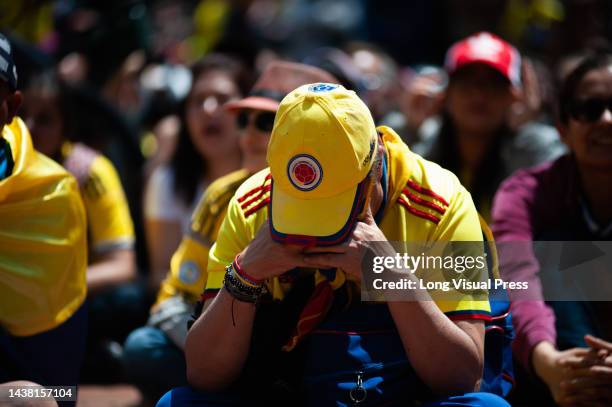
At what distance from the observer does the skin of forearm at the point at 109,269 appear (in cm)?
451

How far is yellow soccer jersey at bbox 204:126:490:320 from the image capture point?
2660mm

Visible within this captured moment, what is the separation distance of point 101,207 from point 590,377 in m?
2.33

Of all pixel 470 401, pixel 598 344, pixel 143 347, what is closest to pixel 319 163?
pixel 470 401

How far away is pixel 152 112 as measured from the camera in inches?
271

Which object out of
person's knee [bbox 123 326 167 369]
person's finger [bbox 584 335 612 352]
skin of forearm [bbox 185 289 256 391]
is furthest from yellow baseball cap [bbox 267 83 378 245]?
person's knee [bbox 123 326 167 369]

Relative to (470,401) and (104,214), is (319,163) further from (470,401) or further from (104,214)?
(104,214)

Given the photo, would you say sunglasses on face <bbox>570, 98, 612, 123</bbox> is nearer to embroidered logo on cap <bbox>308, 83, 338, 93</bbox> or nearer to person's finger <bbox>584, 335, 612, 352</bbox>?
person's finger <bbox>584, 335, 612, 352</bbox>

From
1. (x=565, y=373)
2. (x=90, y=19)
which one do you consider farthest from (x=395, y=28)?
(x=565, y=373)

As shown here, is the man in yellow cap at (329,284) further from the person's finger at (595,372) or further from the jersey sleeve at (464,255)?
the person's finger at (595,372)

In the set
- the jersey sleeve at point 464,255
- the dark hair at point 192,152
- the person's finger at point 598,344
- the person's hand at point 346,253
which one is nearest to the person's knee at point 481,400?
the jersey sleeve at point 464,255

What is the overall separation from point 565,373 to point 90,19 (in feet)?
17.9

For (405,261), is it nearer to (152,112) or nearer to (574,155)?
(574,155)

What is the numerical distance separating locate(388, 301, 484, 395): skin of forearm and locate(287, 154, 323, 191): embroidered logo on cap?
1.23 ft

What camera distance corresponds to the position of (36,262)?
3031mm
